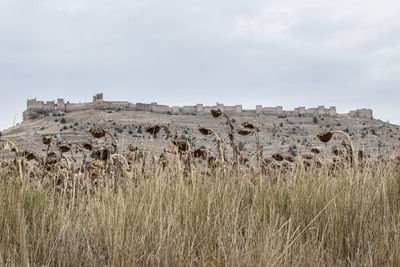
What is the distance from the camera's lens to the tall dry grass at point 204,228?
237cm

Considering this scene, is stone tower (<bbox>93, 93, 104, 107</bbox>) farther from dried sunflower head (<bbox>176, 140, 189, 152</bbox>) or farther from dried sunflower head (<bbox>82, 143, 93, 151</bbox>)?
dried sunflower head (<bbox>176, 140, 189, 152</bbox>)

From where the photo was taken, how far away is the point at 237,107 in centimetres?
11038

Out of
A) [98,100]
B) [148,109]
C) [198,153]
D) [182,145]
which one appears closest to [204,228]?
[182,145]

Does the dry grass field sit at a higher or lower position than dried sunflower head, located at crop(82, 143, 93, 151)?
lower

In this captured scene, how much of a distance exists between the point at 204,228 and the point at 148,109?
4167 inches

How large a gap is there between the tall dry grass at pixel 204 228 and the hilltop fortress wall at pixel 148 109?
3759 inches

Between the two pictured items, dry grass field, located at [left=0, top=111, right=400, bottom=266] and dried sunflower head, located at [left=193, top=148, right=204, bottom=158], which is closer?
dry grass field, located at [left=0, top=111, right=400, bottom=266]

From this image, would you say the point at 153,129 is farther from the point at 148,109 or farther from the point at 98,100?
the point at 148,109

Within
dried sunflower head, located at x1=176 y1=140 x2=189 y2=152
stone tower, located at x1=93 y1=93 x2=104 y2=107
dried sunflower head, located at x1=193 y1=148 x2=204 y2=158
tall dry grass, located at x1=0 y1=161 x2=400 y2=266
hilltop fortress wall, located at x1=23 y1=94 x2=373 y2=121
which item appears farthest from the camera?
stone tower, located at x1=93 y1=93 x2=104 y2=107

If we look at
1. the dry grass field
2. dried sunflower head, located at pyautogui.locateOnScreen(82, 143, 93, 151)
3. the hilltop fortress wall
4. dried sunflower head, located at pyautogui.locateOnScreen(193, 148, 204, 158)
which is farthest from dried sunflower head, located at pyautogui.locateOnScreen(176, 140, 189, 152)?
the hilltop fortress wall

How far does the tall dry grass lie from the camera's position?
2.37 metres

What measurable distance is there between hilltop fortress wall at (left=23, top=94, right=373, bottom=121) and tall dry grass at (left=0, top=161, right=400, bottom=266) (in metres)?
95.5

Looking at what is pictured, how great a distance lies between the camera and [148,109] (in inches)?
4232

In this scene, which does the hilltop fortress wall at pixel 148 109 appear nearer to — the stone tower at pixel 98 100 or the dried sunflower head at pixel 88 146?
the stone tower at pixel 98 100
